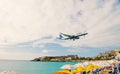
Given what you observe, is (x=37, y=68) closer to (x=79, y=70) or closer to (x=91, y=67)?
(x=91, y=67)

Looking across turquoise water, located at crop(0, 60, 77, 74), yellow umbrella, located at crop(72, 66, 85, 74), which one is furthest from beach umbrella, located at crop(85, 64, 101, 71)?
turquoise water, located at crop(0, 60, 77, 74)

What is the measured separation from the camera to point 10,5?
13.5 metres

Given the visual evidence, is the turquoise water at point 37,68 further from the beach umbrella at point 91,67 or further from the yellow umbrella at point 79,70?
the yellow umbrella at point 79,70

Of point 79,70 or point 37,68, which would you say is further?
point 37,68

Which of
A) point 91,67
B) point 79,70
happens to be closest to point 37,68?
point 91,67

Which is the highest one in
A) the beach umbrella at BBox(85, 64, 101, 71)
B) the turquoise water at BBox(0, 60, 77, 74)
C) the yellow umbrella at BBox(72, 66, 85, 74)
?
the turquoise water at BBox(0, 60, 77, 74)

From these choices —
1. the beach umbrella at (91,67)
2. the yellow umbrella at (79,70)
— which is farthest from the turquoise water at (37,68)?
the yellow umbrella at (79,70)

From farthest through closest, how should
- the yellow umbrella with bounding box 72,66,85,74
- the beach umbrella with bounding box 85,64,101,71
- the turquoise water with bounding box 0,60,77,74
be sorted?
the turquoise water with bounding box 0,60,77,74 → the beach umbrella with bounding box 85,64,101,71 → the yellow umbrella with bounding box 72,66,85,74

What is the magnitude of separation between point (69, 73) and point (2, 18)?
4828 mm

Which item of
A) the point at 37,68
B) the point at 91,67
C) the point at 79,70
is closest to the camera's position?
the point at 79,70

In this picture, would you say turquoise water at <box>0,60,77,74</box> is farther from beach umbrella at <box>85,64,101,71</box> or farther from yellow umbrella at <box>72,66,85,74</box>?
yellow umbrella at <box>72,66,85,74</box>

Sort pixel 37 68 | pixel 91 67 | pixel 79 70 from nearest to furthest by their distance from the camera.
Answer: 1. pixel 79 70
2. pixel 91 67
3. pixel 37 68

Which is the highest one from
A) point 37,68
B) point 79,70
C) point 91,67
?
point 37,68

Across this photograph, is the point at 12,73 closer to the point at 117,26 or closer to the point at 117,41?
the point at 117,26
